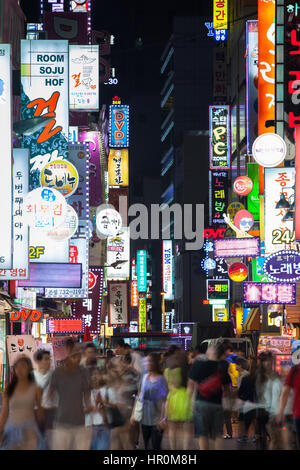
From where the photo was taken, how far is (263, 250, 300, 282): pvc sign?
2667cm

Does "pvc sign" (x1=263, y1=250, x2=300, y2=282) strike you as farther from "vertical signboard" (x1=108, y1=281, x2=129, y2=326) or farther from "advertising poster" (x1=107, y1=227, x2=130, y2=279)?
"advertising poster" (x1=107, y1=227, x2=130, y2=279)

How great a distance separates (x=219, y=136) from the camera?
55.5 metres

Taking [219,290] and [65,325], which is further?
[219,290]

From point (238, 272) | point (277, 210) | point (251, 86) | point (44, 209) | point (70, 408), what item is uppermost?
point (251, 86)

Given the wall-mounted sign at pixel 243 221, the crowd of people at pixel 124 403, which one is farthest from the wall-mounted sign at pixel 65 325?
the crowd of people at pixel 124 403

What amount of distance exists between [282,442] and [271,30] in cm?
1765

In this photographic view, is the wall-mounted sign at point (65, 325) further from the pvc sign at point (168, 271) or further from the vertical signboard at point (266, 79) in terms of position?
the pvc sign at point (168, 271)

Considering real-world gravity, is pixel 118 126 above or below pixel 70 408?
above

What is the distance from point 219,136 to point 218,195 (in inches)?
406

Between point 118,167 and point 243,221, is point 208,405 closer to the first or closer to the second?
point 243,221

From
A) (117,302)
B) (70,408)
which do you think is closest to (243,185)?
(117,302)

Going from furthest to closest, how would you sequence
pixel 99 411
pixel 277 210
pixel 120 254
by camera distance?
pixel 120 254 → pixel 277 210 → pixel 99 411

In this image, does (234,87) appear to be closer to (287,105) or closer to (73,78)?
(73,78)

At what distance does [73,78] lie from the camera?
3092 centimetres
